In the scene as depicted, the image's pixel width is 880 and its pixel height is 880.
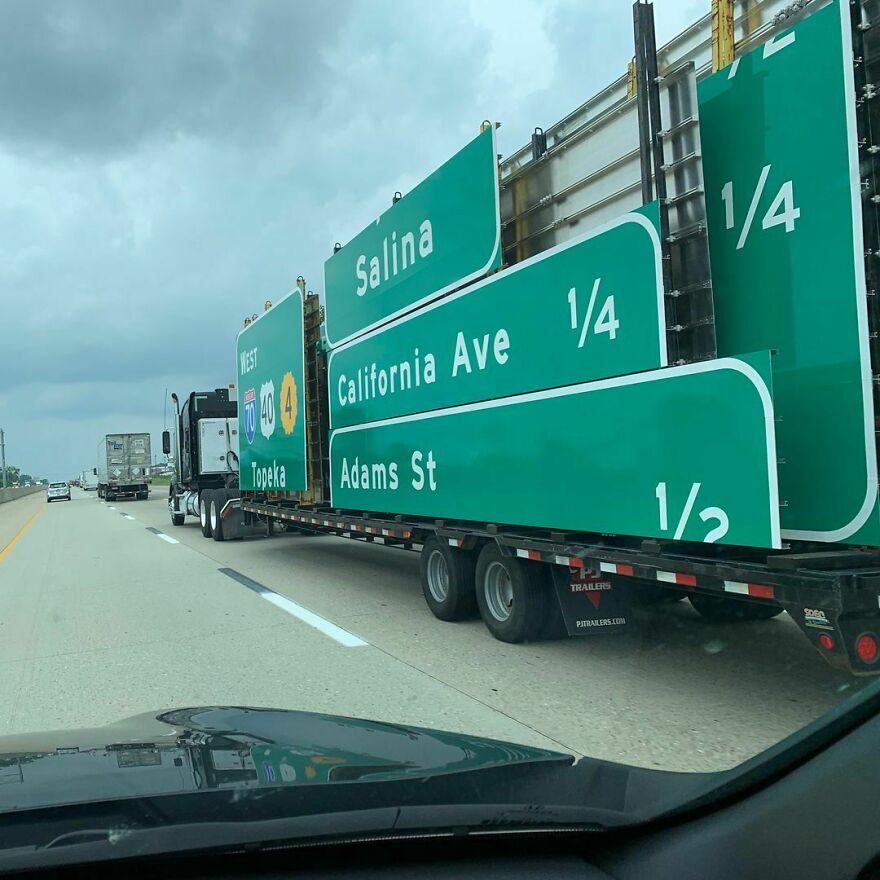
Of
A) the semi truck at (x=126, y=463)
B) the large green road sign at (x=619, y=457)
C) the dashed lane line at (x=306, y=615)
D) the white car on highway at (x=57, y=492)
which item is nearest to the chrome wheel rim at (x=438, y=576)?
the large green road sign at (x=619, y=457)

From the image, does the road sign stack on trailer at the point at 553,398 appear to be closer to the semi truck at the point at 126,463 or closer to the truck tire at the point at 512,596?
the truck tire at the point at 512,596

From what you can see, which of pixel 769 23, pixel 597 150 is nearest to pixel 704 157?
pixel 769 23

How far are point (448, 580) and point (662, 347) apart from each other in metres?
3.68

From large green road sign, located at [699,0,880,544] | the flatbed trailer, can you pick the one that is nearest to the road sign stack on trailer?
the flatbed trailer

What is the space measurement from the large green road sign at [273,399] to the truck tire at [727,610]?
6.35m

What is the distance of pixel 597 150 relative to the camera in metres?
6.09

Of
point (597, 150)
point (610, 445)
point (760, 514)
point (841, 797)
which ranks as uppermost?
point (597, 150)

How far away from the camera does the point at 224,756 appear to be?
253 cm

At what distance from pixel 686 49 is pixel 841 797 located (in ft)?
15.8

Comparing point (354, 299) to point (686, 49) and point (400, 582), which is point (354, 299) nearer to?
point (400, 582)

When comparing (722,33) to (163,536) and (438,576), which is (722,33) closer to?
(438,576)

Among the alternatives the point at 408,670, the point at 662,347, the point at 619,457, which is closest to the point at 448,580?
the point at 408,670

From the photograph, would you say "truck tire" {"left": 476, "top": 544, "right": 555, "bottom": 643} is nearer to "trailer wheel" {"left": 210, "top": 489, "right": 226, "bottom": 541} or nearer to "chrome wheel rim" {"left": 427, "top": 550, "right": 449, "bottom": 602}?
"chrome wheel rim" {"left": 427, "top": 550, "right": 449, "bottom": 602}

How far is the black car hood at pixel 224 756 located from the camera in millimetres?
2189
